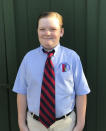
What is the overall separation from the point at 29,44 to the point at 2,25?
354 mm

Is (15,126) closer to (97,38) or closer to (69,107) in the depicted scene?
(69,107)

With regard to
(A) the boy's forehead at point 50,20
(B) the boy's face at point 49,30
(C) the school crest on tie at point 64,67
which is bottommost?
(C) the school crest on tie at point 64,67

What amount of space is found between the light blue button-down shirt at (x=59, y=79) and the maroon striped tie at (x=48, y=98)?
4 cm

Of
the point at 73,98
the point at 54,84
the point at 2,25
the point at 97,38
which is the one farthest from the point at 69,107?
the point at 2,25

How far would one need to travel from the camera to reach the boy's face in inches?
81.8

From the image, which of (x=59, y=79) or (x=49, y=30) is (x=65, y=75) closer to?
(x=59, y=79)

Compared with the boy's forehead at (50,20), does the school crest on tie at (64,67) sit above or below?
below

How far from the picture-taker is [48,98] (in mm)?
2102

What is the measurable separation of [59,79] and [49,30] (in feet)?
1.46

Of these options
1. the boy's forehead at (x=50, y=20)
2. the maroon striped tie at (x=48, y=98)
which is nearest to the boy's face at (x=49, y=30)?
the boy's forehead at (x=50, y=20)

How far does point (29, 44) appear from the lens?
2.57m

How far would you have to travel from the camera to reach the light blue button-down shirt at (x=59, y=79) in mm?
2100

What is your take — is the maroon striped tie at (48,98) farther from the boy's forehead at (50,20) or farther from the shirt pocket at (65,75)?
the boy's forehead at (50,20)

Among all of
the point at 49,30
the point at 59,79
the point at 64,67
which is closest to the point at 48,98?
the point at 59,79
